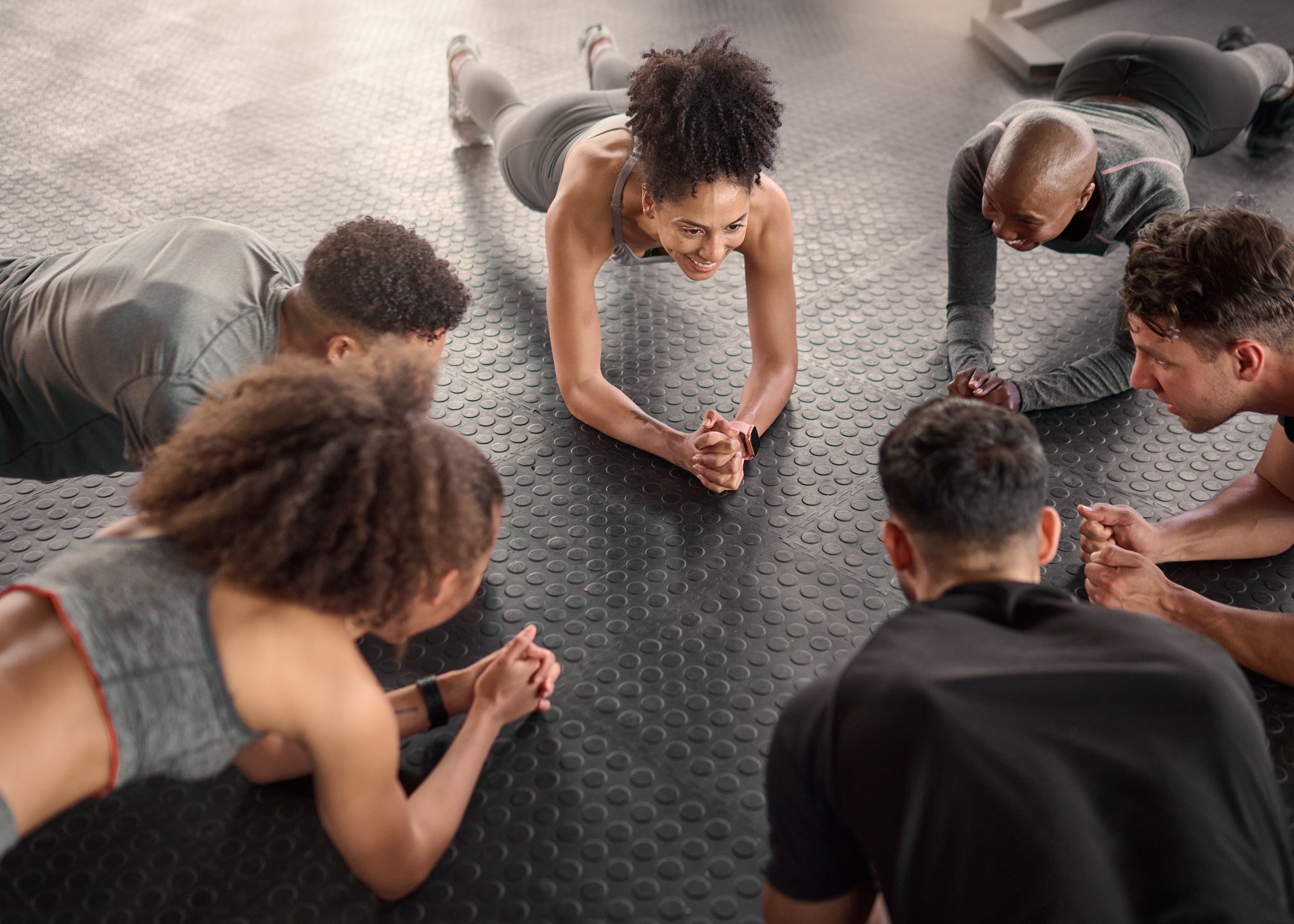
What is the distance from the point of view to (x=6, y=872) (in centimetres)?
141

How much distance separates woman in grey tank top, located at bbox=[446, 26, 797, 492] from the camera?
5.95 feet

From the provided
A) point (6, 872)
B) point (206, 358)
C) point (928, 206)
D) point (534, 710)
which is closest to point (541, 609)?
point (534, 710)

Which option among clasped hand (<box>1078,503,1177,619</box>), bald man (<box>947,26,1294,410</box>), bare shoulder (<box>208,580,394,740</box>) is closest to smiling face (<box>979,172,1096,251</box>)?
bald man (<box>947,26,1294,410</box>)

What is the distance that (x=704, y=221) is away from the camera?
6.13 ft

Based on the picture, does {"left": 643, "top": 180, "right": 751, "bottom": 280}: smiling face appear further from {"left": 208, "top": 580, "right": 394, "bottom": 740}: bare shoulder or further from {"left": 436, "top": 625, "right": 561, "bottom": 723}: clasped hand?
{"left": 208, "top": 580, "right": 394, "bottom": 740}: bare shoulder

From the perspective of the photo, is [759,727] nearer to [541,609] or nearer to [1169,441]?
[541,609]

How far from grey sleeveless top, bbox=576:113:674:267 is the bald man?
676 millimetres

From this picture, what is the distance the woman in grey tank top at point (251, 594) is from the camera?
104 centimetres

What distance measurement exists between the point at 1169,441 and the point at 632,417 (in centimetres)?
108

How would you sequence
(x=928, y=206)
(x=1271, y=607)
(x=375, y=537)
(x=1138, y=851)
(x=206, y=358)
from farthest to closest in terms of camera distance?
(x=928, y=206) → (x=1271, y=607) → (x=206, y=358) → (x=375, y=537) → (x=1138, y=851)

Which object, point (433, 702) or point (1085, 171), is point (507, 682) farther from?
point (1085, 171)

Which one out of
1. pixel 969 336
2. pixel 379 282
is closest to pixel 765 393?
pixel 969 336

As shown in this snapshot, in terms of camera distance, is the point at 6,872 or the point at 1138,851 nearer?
the point at 1138,851

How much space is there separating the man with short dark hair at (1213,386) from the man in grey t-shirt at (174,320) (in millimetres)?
1122
